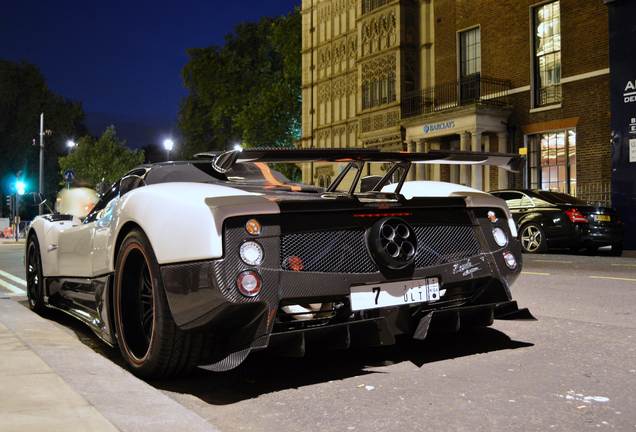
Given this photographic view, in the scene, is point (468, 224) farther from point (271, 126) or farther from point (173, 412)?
point (271, 126)

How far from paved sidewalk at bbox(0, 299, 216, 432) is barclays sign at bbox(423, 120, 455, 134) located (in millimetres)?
22731

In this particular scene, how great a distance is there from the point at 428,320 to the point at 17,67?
208 feet

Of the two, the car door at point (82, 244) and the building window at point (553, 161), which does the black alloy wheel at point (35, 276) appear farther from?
the building window at point (553, 161)

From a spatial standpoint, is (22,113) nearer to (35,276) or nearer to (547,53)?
(547,53)

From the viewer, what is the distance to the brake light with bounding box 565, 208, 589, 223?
15711mm

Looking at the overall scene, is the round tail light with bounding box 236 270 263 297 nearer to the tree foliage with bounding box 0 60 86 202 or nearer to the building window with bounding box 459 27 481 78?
the building window with bounding box 459 27 481 78

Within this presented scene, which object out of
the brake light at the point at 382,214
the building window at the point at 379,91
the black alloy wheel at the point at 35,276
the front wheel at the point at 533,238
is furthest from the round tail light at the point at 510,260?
the building window at the point at 379,91

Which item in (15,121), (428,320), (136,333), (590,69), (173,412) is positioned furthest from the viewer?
(15,121)

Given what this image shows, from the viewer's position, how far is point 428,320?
3.88m

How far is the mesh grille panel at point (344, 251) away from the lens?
367cm

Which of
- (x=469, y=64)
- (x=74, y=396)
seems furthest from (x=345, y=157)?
(x=469, y=64)

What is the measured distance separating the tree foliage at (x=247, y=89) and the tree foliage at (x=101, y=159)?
10.7 meters

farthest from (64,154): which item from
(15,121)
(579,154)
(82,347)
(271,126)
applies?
(82,347)

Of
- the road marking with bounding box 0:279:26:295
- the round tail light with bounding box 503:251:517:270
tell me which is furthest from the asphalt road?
the road marking with bounding box 0:279:26:295
